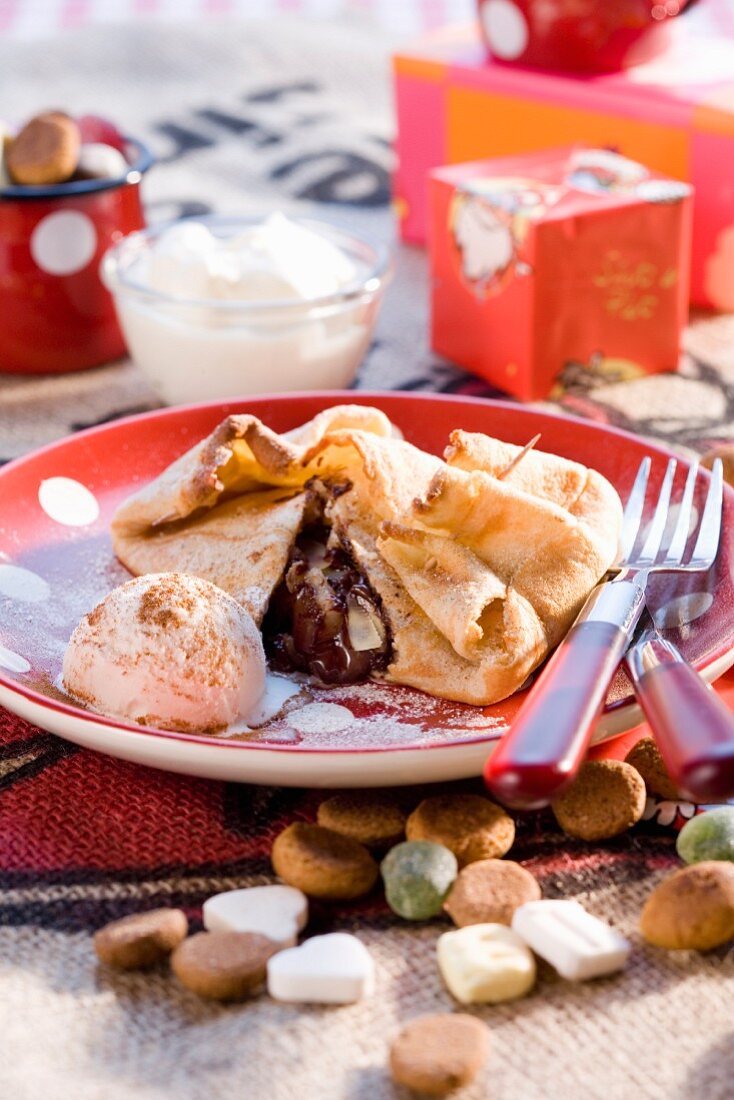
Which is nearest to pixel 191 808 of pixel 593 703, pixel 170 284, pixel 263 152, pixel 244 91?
pixel 593 703

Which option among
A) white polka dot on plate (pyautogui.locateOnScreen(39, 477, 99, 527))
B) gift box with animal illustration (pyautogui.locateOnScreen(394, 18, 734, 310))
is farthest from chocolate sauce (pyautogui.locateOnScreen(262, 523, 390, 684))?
gift box with animal illustration (pyautogui.locateOnScreen(394, 18, 734, 310))

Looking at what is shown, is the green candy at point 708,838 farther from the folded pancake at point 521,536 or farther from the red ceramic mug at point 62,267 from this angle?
the red ceramic mug at point 62,267

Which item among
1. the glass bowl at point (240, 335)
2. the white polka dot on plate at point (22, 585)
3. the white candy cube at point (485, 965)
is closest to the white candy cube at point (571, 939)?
the white candy cube at point (485, 965)

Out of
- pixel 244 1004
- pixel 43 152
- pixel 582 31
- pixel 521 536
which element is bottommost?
pixel 244 1004

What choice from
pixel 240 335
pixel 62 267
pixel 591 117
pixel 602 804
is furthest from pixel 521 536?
pixel 591 117

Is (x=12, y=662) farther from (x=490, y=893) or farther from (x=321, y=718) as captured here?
(x=490, y=893)

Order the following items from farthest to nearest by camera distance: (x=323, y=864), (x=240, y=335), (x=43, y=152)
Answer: (x=43, y=152), (x=240, y=335), (x=323, y=864)
